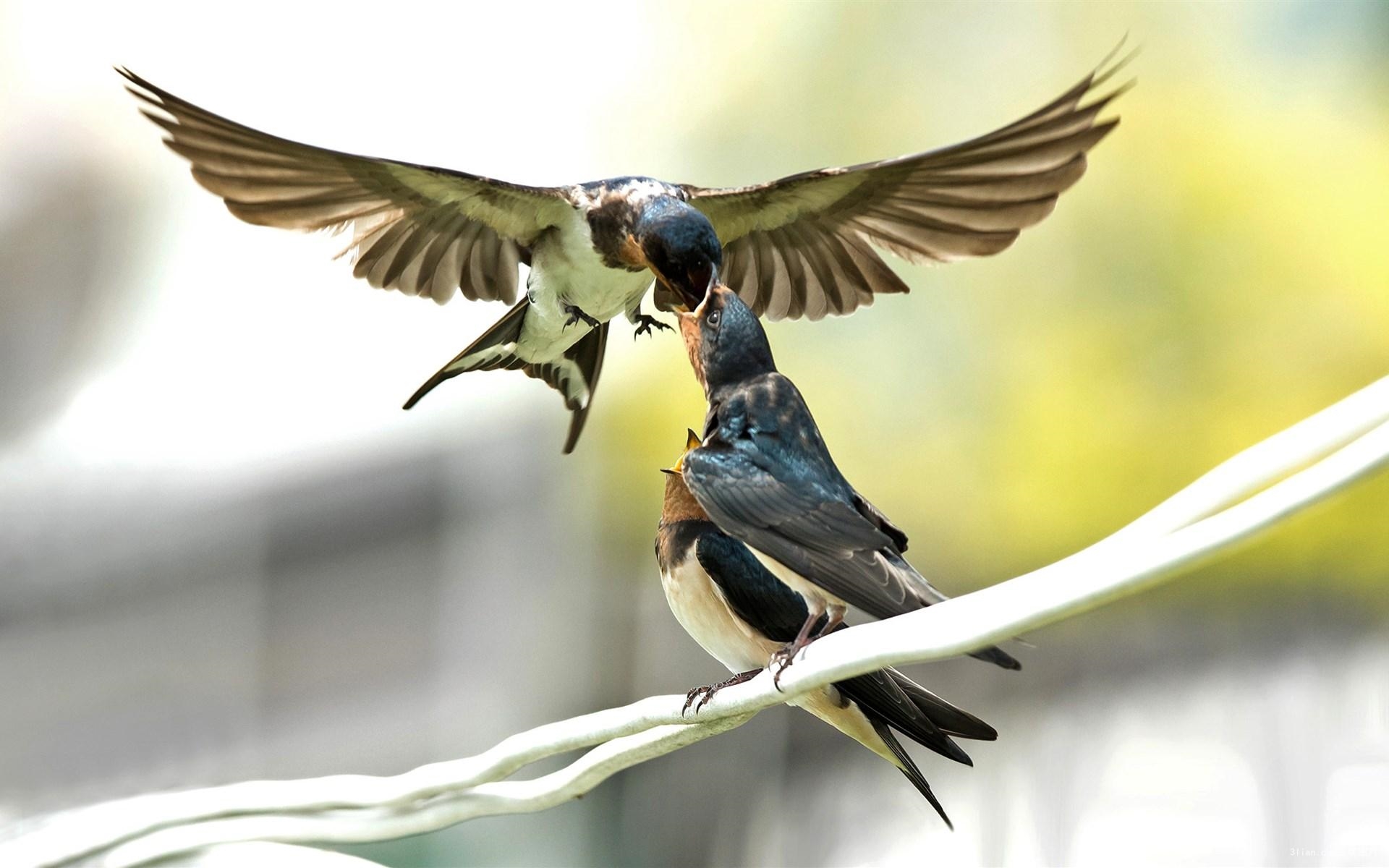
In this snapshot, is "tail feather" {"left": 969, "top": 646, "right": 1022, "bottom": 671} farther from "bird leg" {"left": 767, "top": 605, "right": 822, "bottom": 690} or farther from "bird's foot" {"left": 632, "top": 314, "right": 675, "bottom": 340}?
"bird's foot" {"left": 632, "top": 314, "right": 675, "bottom": 340}

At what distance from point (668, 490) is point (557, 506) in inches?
153

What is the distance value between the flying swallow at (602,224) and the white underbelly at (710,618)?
0.13 m

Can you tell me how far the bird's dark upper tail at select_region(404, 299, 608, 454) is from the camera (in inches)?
41.6

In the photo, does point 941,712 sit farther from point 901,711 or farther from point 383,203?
point 383,203

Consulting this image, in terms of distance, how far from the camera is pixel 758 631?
85 centimetres

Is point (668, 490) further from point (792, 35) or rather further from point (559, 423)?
point (792, 35)

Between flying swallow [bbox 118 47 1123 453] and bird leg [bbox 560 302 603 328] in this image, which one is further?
bird leg [bbox 560 302 603 328]

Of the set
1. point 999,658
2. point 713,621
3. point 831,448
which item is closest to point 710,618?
point 713,621

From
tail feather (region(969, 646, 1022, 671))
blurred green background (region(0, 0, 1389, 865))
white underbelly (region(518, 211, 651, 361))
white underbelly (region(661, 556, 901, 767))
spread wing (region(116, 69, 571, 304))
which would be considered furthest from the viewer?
blurred green background (region(0, 0, 1389, 865))

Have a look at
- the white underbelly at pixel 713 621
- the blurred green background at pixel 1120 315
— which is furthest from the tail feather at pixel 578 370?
the blurred green background at pixel 1120 315

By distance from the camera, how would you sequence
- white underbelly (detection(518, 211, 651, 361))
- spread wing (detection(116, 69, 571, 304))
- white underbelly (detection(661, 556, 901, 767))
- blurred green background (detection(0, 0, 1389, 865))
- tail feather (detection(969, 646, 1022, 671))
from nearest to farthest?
tail feather (detection(969, 646, 1022, 671)) < white underbelly (detection(661, 556, 901, 767)) < spread wing (detection(116, 69, 571, 304)) < white underbelly (detection(518, 211, 651, 361)) < blurred green background (detection(0, 0, 1389, 865))

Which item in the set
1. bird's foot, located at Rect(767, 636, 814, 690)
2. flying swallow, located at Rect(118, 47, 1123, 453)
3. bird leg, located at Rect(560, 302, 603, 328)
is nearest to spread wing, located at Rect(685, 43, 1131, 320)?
flying swallow, located at Rect(118, 47, 1123, 453)

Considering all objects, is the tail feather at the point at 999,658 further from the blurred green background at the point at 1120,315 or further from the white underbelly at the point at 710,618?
the blurred green background at the point at 1120,315

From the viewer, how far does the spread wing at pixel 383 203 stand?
967 millimetres
